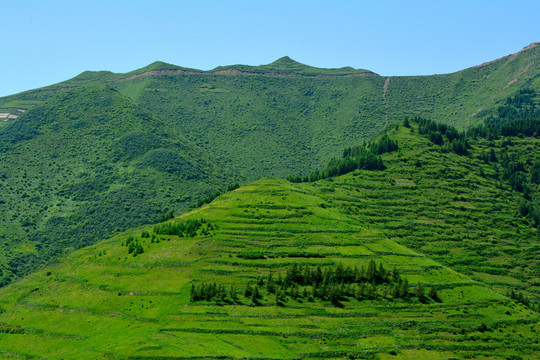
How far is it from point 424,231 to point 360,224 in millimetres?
30475

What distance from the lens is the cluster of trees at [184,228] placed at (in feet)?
508

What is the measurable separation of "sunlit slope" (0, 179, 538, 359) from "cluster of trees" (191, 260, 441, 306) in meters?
1.42

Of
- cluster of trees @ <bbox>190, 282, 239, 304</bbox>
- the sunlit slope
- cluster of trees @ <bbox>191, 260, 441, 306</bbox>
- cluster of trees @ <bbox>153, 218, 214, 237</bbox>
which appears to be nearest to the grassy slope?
the sunlit slope

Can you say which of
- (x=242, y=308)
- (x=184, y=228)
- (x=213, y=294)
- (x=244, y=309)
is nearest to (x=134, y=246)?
(x=184, y=228)

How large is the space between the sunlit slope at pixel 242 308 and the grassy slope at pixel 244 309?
1.09 feet

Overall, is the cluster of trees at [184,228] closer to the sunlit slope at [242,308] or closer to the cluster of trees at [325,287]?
the sunlit slope at [242,308]

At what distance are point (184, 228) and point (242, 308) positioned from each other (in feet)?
133

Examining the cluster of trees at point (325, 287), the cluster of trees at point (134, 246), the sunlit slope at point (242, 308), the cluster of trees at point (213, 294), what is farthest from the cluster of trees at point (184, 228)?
the cluster of trees at point (213, 294)

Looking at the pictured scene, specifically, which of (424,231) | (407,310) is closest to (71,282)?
(407,310)

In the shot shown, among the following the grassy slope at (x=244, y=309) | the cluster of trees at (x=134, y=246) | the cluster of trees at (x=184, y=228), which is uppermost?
the cluster of trees at (x=184, y=228)

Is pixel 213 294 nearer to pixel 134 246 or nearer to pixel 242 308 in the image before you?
pixel 242 308

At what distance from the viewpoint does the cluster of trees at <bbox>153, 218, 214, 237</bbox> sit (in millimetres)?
154750

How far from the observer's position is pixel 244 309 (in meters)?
125

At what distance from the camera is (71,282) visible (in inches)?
5620
